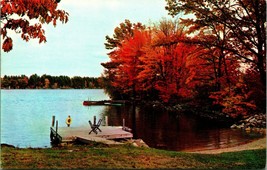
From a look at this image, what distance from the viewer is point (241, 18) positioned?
1043 centimetres

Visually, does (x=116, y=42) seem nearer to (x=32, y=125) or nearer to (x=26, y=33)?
(x=32, y=125)

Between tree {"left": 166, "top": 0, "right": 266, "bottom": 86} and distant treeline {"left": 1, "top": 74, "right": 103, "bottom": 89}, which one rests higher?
tree {"left": 166, "top": 0, "right": 266, "bottom": 86}

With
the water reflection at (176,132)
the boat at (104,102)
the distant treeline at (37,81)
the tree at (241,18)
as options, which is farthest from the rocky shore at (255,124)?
the boat at (104,102)

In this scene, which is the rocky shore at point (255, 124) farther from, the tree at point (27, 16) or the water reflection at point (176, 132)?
the tree at point (27, 16)

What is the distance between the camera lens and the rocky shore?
1208cm

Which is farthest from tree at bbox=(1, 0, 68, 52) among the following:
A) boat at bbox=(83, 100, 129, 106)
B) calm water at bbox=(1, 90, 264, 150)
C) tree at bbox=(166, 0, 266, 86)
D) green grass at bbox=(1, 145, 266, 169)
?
boat at bbox=(83, 100, 129, 106)

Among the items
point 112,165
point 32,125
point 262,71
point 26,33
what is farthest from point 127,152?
point 32,125

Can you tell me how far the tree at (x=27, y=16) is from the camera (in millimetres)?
5738

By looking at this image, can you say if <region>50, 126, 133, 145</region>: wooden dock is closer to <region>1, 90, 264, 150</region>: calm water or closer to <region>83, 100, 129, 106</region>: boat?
<region>1, 90, 264, 150</region>: calm water

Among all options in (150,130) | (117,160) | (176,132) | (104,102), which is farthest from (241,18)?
(104,102)

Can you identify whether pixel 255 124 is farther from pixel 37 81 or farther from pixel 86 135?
pixel 37 81

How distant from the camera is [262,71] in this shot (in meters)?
9.85

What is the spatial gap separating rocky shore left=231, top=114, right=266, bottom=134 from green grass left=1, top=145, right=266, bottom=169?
5.04 m

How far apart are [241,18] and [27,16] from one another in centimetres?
662
